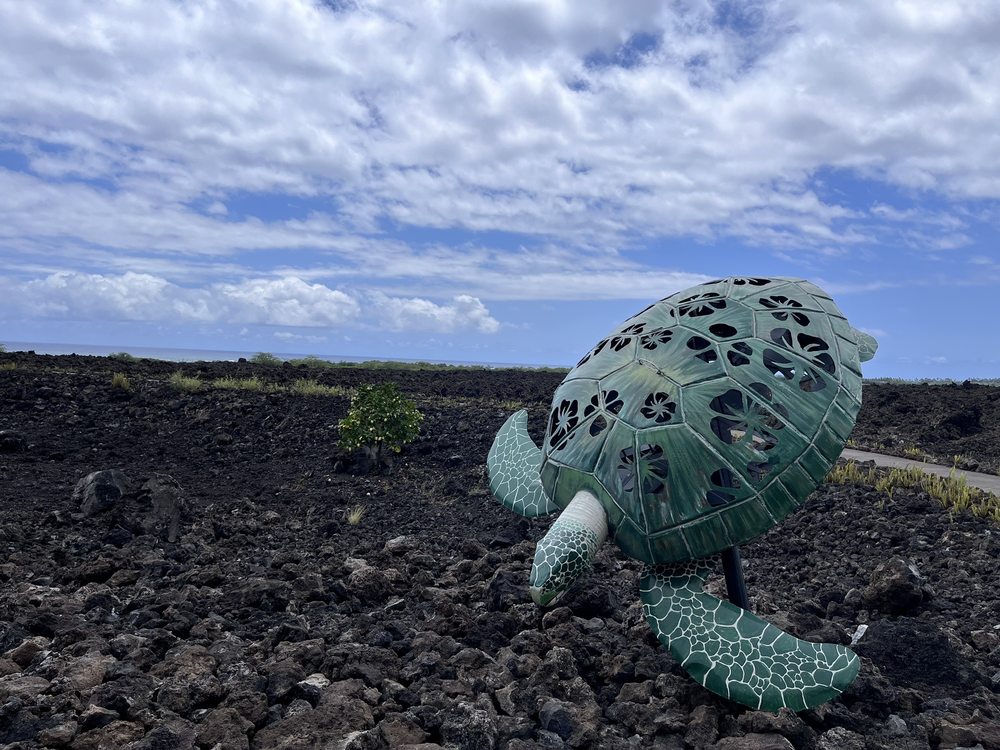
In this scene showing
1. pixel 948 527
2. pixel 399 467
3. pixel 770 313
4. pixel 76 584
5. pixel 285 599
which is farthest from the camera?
pixel 399 467

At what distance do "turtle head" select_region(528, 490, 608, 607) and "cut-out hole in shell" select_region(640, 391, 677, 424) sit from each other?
2.27 feet

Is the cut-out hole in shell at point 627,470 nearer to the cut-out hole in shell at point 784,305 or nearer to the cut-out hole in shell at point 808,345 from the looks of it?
the cut-out hole in shell at point 808,345

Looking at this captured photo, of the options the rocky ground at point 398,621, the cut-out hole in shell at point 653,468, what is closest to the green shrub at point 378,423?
the rocky ground at point 398,621

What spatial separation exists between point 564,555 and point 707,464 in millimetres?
989

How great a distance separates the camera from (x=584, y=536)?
13.5ft

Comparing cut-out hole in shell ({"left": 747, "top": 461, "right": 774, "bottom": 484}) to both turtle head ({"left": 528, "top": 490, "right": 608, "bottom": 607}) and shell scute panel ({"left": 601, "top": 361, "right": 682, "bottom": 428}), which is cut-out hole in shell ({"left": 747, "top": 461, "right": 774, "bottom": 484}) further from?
turtle head ({"left": 528, "top": 490, "right": 608, "bottom": 607})

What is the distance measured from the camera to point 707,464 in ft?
13.9

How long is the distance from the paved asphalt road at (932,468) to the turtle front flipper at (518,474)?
339 inches

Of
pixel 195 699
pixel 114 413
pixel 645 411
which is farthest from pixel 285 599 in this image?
pixel 114 413

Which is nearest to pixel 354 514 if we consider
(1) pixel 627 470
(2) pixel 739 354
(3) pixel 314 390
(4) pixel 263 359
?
(1) pixel 627 470

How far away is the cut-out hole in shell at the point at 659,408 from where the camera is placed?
435cm

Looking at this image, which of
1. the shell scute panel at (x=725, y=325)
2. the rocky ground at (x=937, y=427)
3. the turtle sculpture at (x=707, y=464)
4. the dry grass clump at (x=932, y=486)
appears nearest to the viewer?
the turtle sculpture at (x=707, y=464)

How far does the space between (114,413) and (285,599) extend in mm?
10964

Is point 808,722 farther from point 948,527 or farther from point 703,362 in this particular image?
point 948,527
